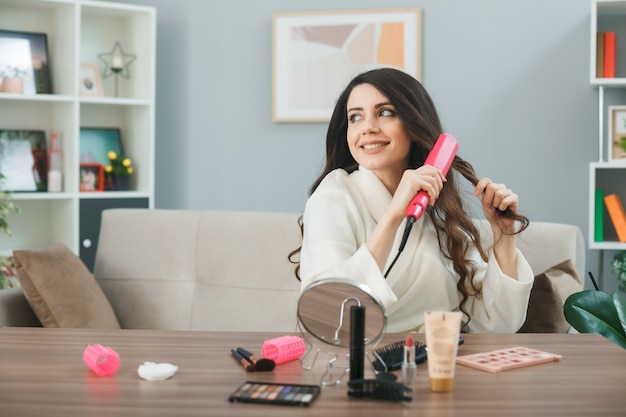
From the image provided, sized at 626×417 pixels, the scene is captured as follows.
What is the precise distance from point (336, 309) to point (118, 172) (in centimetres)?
340

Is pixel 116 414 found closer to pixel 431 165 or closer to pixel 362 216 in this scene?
pixel 431 165

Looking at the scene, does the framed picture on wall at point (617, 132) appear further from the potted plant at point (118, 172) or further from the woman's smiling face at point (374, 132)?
the potted plant at point (118, 172)

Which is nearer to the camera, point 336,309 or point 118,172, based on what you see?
point 336,309

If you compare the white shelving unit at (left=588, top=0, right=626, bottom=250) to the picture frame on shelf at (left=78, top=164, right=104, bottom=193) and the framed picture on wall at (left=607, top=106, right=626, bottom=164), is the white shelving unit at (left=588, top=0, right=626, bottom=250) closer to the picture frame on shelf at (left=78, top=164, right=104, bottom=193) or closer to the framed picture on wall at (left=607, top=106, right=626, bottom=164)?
the framed picture on wall at (left=607, top=106, right=626, bottom=164)

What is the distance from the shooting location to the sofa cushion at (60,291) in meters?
2.50

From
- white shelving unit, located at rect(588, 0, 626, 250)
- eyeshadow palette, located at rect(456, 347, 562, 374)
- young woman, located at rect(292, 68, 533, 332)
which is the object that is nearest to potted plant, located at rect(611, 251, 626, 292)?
white shelving unit, located at rect(588, 0, 626, 250)

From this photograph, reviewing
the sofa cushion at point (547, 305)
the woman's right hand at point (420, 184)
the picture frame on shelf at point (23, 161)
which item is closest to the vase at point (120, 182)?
the picture frame on shelf at point (23, 161)

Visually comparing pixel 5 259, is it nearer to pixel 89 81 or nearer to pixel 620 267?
pixel 89 81

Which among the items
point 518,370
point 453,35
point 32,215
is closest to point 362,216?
point 518,370

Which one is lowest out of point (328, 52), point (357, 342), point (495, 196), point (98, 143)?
point (357, 342)

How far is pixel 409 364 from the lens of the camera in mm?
1256

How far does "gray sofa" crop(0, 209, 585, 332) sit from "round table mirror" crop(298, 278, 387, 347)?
4.68 ft

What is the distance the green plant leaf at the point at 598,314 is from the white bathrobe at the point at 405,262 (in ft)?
0.80

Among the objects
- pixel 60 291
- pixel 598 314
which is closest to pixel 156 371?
pixel 598 314
